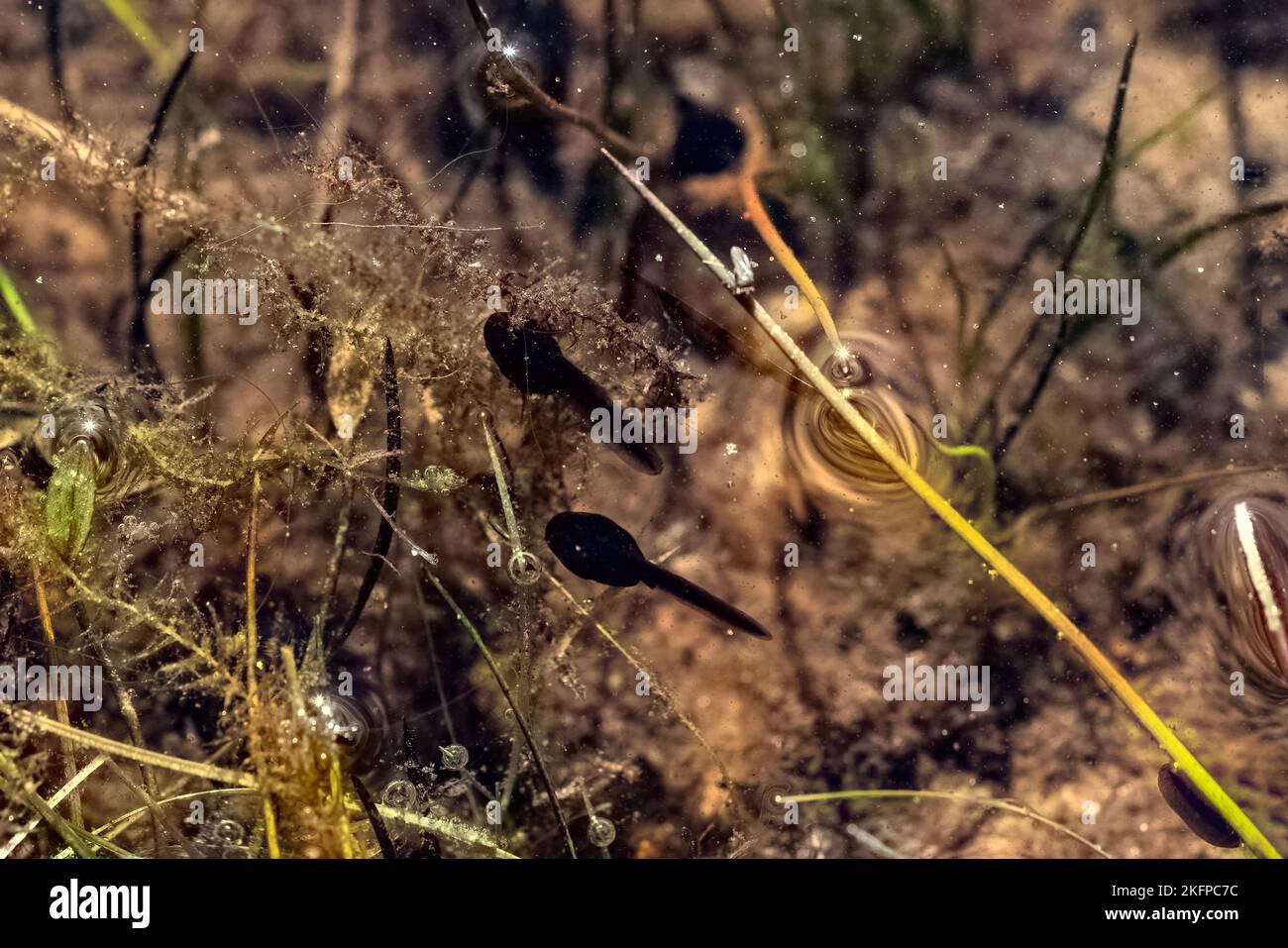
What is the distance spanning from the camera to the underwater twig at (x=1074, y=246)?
19.3 ft

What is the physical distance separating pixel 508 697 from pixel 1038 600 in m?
3.37

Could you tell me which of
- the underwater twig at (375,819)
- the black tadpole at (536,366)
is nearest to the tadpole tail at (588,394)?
the black tadpole at (536,366)

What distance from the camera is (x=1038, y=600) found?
5.95m

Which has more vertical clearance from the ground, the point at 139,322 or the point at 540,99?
the point at 540,99

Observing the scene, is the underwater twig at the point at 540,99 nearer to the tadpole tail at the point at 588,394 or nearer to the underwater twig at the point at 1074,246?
the tadpole tail at the point at 588,394

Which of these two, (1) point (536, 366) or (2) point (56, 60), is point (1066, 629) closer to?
(1) point (536, 366)

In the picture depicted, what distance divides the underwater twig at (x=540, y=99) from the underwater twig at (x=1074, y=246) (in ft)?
8.87

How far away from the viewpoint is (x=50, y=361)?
6012 mm

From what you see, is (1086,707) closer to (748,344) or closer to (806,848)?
(806,848)

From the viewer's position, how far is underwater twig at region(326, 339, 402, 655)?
6.02 meters

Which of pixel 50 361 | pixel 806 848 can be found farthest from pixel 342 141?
pixel 806 848

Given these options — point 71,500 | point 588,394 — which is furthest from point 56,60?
point 588,394

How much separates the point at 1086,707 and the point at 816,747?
1.69m
